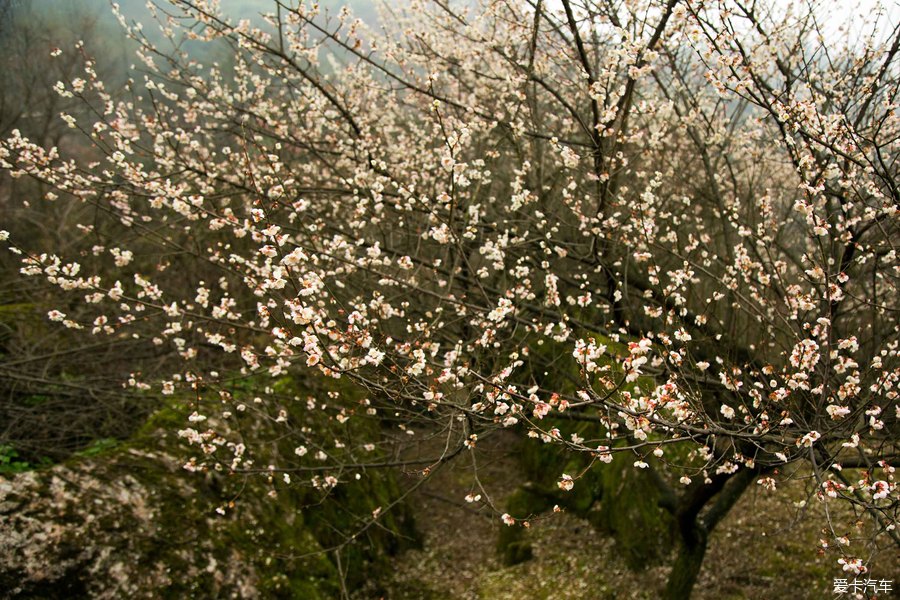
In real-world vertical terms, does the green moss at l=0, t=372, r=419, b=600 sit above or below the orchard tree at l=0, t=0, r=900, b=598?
below

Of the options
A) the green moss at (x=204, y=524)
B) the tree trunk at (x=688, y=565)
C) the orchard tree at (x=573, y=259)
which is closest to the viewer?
the orchard tree at (x=573, y=259)

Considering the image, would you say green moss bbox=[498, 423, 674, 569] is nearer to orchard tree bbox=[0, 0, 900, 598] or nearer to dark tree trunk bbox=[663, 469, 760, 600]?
orchard tree bbox=[0, 0, 900, 598]

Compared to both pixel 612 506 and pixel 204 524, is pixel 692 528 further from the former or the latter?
pixel 204 524

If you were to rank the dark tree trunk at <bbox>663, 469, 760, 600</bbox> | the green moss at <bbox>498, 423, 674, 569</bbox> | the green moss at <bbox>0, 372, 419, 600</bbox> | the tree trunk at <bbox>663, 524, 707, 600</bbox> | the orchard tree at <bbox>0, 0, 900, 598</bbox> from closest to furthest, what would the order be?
1. the orchard tree at <bbox>0, 0, 900, 598</bbox>
2. the green moss at <bbox>0, 372, 419, 600</bbox>
3. the dark tree trunk at <bbox>663, 469, 760, 600</bbox>
4. the tree trunk at <bbox>663, 524, 707, 600</bbox>
5. the green moss at <bbox>498, 423, 674, 569</bbox>

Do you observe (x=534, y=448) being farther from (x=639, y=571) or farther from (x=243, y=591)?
(x=243, y=591)

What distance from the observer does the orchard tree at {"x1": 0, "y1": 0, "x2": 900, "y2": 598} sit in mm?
3010

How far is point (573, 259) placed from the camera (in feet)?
19.6

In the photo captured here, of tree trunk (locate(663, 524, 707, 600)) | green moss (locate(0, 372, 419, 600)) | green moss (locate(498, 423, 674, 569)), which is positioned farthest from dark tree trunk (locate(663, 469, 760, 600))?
green moss (locate(0, 372, 419, 600))

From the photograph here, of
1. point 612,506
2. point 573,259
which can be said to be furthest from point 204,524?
point 612,506

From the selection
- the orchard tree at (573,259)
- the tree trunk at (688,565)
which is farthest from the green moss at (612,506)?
the tree trunk at (688,565)

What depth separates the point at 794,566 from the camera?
235 inches

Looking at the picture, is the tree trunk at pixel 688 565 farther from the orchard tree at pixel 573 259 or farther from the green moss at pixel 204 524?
the green moss at pixel 204 524

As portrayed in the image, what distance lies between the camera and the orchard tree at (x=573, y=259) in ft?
9.87

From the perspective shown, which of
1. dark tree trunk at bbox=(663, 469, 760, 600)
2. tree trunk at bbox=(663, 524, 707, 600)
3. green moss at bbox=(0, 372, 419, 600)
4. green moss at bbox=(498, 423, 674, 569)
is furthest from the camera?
green moss at bbox=(498, 423, 674, 569)
